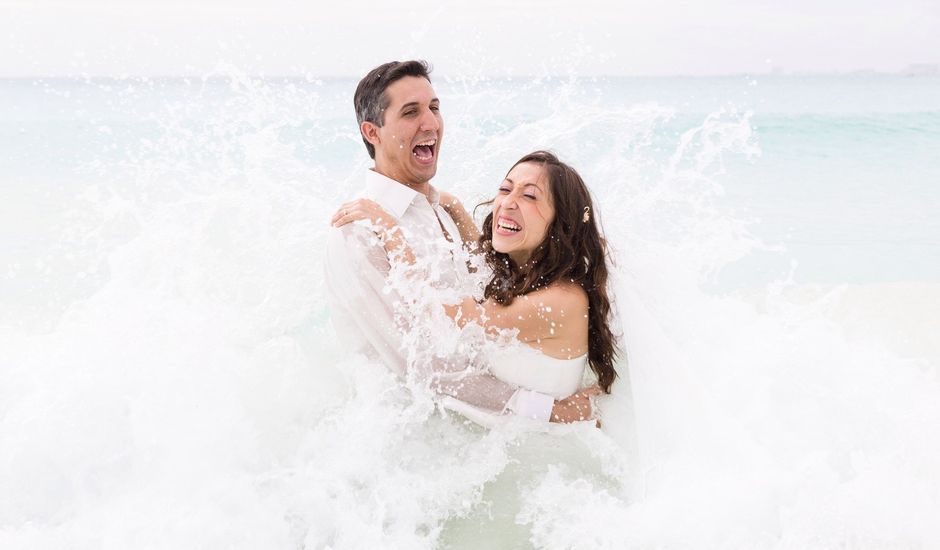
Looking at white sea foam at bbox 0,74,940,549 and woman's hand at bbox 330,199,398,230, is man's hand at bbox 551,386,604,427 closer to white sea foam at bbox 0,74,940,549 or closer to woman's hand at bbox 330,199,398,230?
white sea foam at bbox 0,74,940,549

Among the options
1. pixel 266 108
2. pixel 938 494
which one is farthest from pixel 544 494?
pixel 266 108

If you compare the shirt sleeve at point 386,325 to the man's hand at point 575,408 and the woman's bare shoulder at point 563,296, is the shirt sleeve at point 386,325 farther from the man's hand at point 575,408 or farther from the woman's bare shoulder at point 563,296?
the woman's bare shoulder at point 563,296

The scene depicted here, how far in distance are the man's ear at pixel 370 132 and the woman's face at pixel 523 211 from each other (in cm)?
76

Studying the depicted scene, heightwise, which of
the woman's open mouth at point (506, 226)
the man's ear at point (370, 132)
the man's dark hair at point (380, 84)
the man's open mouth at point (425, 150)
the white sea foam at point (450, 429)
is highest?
the man's dark hair at point (380, 84)

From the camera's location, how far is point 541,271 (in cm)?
380

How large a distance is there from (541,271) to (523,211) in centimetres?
31

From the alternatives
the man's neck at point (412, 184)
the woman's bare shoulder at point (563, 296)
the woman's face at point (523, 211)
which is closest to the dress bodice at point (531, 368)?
the woman's bare shoulder at point (563, 296)

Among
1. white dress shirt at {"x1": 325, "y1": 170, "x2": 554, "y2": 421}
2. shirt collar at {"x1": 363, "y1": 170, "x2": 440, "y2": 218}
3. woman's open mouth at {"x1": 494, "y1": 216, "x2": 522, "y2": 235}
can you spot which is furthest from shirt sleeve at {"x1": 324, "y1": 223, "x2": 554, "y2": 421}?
woman's open mouth at {"x1": 494, "y1": 216, "x2": 522, "y2": 235}

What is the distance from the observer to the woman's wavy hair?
12.4 ft

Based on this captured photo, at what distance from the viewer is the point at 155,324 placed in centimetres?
444

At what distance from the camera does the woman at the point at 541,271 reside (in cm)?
362

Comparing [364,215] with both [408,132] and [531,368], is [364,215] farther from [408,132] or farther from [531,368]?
[531,368]

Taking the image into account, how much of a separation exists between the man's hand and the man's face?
137 centimetres

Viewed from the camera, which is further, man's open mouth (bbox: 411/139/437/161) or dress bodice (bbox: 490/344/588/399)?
man's open mouth (bbox: 411/139/437/161)
